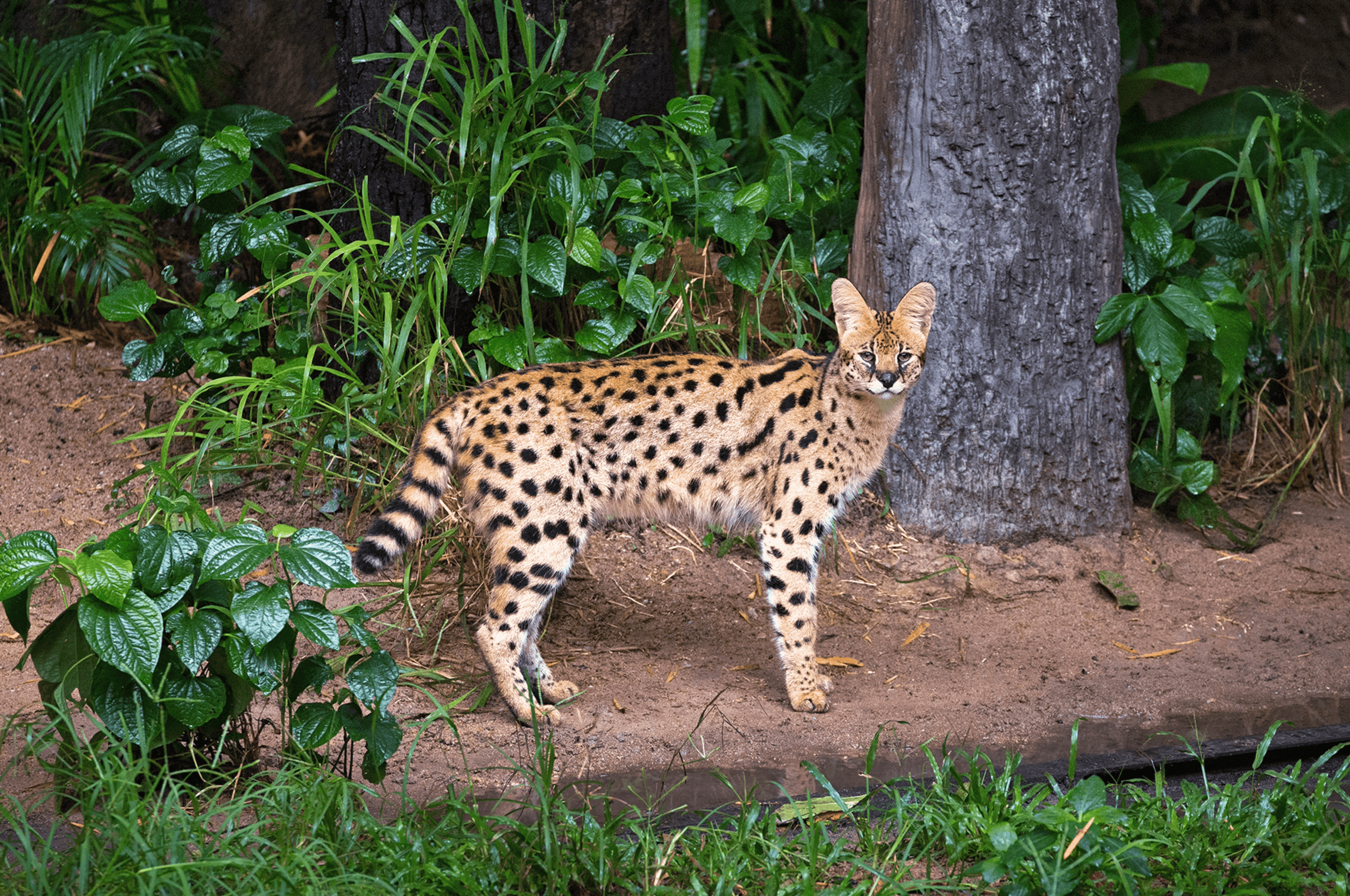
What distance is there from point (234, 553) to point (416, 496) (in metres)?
1.21

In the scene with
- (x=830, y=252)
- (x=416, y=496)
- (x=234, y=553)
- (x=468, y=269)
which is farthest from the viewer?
(x=830, y=252)

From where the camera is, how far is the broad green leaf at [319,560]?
123 inches

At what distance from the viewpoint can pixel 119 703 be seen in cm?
322

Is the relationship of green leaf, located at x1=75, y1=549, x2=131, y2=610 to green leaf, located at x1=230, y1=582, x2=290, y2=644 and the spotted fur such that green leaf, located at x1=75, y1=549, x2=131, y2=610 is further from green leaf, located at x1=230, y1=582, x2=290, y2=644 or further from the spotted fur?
the spotted fur

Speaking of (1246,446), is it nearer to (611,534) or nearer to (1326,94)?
(611,534)

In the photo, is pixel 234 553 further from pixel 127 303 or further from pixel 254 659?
pixel 127 303

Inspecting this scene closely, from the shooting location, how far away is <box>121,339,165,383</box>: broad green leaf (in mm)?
5855

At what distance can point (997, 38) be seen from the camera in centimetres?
539

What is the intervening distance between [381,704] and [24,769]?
1.32m

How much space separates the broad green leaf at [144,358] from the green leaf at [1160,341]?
16.3 ft

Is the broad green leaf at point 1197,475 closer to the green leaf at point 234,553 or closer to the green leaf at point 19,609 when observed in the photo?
the green leaf at point 234,553

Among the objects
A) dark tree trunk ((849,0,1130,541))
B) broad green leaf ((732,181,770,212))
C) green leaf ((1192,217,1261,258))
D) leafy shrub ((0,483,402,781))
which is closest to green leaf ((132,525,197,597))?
leafy shrub ((0,483,402,781))

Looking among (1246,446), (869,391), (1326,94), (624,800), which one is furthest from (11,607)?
(1326,94)

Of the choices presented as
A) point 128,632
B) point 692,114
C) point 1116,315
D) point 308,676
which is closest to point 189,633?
point 128,632
